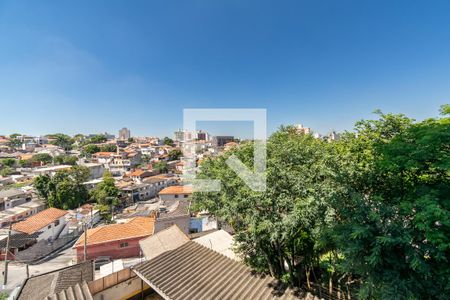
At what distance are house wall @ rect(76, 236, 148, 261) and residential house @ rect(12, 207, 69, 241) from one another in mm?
6631

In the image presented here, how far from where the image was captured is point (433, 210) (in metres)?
3.16

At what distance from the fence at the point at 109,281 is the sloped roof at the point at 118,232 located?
9.02 metres

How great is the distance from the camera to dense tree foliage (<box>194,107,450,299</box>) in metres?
3.35

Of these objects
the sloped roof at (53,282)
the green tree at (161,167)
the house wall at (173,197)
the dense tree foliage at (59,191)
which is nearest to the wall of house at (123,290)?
the sloped roof at (53,282)

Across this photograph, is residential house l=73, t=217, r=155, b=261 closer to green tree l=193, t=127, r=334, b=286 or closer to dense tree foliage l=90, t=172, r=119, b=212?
green tree l=193, t=127, r=334, b=286

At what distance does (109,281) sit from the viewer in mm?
6211

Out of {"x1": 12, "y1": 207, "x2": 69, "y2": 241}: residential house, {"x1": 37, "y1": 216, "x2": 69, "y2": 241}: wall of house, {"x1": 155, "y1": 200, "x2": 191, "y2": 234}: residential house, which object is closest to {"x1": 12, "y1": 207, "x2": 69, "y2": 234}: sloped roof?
{"x1": 12, "y1": 207, "x2": 69, "y2": 241}: residential house

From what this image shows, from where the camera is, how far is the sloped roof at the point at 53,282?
6.47 metres

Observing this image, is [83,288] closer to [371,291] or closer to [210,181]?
[210,181]

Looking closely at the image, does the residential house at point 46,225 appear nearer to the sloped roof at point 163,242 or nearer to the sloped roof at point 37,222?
the sloped roof at point 37,222

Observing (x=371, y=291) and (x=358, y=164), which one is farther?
(x=358, y=164)

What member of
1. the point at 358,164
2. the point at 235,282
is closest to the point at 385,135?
the point at 358,164

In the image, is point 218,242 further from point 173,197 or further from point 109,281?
point 173,197

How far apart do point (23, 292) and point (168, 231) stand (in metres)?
5.04
